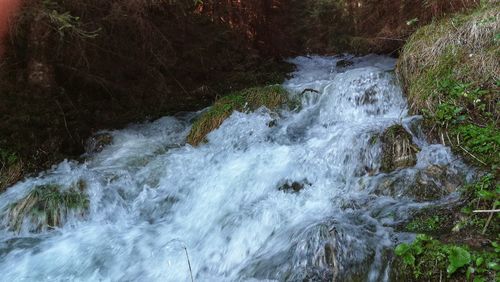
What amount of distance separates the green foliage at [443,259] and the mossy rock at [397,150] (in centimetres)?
171

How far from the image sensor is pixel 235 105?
7398 millimetres

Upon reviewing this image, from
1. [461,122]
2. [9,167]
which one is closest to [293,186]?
[461,122]

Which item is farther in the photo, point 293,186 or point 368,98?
point 368,98

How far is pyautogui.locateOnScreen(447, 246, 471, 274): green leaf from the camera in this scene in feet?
9.66

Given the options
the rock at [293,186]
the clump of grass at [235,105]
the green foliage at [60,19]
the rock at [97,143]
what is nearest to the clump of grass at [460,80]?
the rock at [293,186]

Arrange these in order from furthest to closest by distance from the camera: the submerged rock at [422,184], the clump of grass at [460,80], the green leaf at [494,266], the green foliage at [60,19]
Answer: the green foliage at [60,19] → the clump of grass at [460,80] → the submerged rock at [422,184] → the green leaf at [494,266]

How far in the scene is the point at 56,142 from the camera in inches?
263

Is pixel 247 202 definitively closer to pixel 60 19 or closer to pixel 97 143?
pixel 97 143

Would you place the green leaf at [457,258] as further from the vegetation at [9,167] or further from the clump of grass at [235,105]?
the vegetation at [9,167]

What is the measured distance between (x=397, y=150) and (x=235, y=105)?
3.25 meters

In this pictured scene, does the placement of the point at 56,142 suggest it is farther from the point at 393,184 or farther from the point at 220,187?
the point at 393,184

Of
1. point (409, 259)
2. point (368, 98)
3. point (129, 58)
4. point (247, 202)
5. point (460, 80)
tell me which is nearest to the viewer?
point (409, 259)

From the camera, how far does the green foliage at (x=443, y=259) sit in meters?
2.86

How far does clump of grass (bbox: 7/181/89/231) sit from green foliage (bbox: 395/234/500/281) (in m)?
4.04
